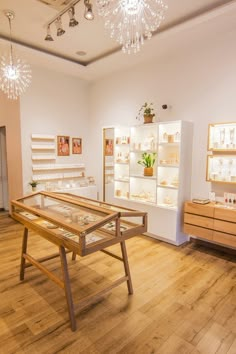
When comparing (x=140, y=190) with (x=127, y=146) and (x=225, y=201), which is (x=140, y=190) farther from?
(x=225, y=201)

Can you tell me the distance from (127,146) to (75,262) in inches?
107

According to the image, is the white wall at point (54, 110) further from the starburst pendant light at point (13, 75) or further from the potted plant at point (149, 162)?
the potted plant at point (149, 162)

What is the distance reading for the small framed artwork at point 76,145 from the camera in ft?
18.8

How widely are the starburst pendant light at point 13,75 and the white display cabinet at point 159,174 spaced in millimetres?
2133

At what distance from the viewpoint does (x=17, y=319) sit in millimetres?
2139

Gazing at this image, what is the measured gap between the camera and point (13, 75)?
3.44m

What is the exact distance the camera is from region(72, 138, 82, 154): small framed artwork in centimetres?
572

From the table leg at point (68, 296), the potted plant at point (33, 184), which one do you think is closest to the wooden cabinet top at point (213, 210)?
the table leg at point (68, 296)

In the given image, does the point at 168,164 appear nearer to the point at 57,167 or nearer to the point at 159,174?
the point at 159,174

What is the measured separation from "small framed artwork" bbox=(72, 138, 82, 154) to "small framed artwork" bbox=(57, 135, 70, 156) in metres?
0.16

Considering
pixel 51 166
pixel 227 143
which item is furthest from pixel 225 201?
pixel 51 166

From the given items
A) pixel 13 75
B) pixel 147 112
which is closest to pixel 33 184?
pixel 13 75

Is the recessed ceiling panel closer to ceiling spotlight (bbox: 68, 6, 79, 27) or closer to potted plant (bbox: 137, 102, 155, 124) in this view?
ceiling spotlight (bbox: 68, 6, 79, 27)

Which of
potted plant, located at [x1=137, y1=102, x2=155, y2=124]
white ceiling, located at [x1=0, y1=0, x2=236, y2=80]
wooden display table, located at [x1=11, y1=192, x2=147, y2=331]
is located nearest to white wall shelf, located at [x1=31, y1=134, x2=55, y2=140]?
white ceiling, located at [x1=0, y1=0, x2=236, y2=80]
